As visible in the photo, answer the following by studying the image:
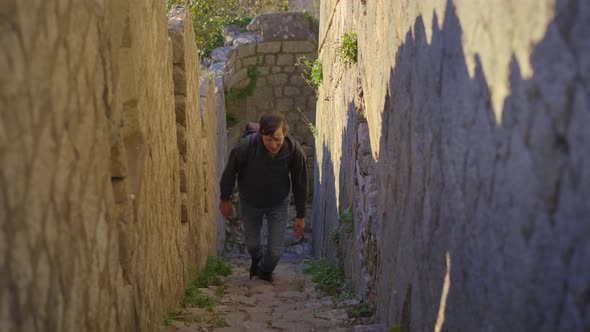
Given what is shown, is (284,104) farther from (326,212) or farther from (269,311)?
(269,311)

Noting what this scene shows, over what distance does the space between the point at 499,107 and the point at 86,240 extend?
1.24 meters

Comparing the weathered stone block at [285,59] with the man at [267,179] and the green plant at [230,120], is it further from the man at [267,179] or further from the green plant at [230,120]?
the man at [267,179]

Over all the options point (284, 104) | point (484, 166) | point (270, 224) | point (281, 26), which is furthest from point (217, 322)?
point (284, 104)

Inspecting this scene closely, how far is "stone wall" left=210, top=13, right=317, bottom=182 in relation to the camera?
10.8 m

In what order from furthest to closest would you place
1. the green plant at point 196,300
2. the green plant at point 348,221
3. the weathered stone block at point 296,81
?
the weathered stone block at point 296,81, the green plant at point 348,221, the green plant at point 196,300

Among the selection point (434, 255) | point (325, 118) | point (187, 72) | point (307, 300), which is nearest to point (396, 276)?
point (434, 255)

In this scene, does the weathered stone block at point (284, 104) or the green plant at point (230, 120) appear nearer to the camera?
the green plant at point (230, 120)

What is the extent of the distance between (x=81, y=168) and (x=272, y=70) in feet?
31.9

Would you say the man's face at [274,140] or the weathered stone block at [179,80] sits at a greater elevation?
the weathered stone block at [179,80]

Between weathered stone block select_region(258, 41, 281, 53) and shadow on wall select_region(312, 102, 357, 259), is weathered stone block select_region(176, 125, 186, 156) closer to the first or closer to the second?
shadow on wall select_region(312, 102, 357, 259)

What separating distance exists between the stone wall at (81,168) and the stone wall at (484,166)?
3.57ft

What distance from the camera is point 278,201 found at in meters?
5.02

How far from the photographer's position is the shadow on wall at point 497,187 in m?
1.09

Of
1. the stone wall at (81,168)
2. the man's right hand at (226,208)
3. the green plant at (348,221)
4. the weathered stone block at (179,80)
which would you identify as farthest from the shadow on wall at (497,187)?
the man's right hand at (226,208)
